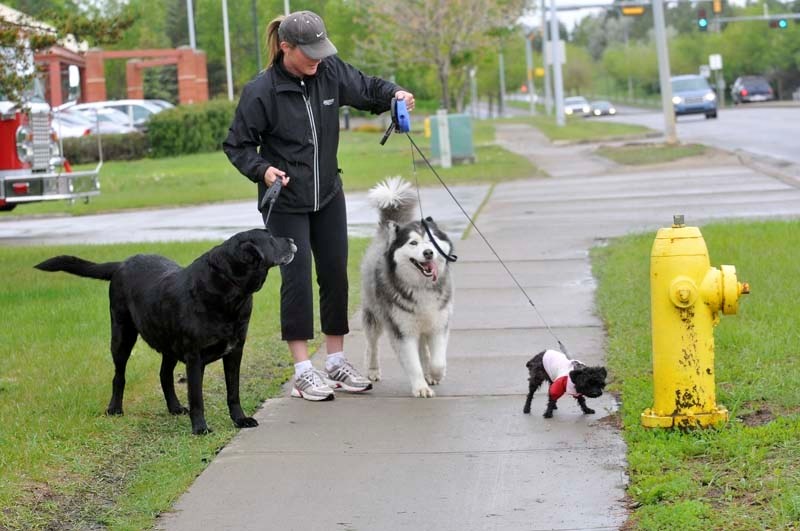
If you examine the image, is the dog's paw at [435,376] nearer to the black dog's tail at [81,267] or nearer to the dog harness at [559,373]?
the dog harness at [559,373]

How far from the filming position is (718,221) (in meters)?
14.8

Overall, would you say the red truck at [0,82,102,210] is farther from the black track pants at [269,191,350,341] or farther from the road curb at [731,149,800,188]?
the road curb at [731,149,800,188]

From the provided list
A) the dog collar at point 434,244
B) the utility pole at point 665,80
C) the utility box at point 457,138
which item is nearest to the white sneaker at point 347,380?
the dog collar at point 434,244

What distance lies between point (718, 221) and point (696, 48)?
3615 inches

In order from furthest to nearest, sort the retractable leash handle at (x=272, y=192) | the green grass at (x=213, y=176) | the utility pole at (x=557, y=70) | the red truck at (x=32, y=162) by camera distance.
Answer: the utility pole at (x=557, y=70), the green grass at (x=213, y=176), the red truck at (x=32, y=162), the retractable leash handle at (x=272, y=192)

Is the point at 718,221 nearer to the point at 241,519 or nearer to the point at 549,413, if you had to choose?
the point at 549,413

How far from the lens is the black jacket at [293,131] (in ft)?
23.9

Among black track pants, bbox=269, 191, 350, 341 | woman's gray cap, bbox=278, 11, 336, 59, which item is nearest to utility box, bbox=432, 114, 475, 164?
black track pants, bbox=269, 191, 350, 341

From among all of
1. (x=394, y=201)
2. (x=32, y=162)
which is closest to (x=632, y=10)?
(x=32, y=162)

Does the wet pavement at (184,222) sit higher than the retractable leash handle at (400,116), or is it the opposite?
the retractable leash handle at (400,116)

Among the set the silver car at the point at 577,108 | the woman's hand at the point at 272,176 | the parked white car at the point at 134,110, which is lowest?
the woman's hand at the point at 272,176

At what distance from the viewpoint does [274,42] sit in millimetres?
7367

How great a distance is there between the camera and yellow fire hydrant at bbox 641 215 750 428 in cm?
594

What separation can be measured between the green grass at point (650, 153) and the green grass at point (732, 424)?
1619 centimetres
